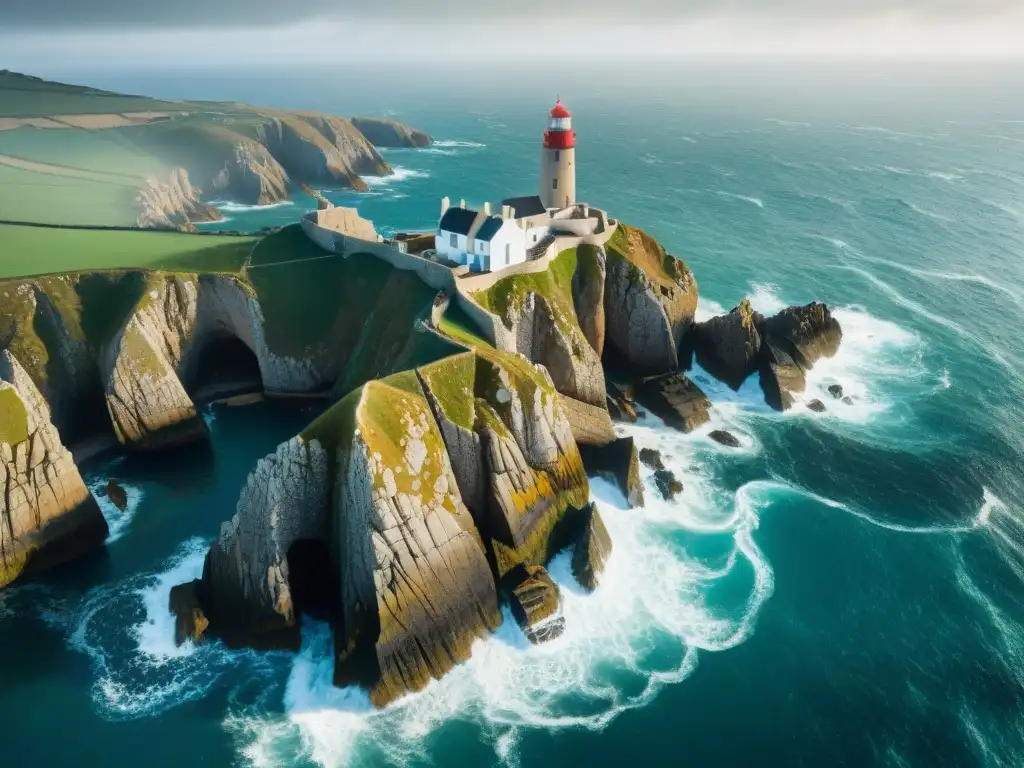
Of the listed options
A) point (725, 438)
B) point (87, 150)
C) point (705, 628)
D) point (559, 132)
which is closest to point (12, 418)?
point (705, 628)

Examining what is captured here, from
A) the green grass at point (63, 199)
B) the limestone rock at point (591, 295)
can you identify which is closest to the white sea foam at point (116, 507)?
the limestone rock at point (591, 295)

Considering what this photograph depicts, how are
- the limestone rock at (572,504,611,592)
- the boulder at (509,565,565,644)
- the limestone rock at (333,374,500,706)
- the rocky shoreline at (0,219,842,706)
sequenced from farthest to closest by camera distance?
the limestone rock at (572,504,611,592) → the boulder at (509,565,565,644) → the rocky shoreline at (0,219,842,706) → the limestone rock at (333,374,500,706)

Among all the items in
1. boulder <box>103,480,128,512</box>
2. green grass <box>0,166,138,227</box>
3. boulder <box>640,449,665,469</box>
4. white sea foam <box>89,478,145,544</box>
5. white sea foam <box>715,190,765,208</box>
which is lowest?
boulder <box>640,449,665,469</box>

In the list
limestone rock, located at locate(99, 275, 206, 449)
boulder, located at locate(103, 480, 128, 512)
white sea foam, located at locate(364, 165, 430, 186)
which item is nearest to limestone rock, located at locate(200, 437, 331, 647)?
boulder, located at locate(103, 480, 128, 512)

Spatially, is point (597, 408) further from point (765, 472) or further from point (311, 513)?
point (311, 513)

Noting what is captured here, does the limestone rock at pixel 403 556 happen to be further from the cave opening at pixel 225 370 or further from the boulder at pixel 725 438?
the cave opening at pixel 225 370

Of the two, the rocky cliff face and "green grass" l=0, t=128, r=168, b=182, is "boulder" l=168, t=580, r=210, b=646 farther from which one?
"green grass" l=0, t=128, r=168, b=182
